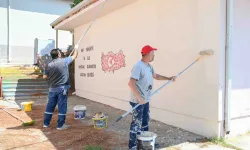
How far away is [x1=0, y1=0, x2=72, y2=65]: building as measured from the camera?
623 inches

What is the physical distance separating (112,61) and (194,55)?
357cm

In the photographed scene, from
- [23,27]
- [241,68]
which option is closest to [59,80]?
[241,68]

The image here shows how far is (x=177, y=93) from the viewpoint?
5.27 meters

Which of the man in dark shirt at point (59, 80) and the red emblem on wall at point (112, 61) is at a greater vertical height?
the red emblem on wall at point (112, 61)

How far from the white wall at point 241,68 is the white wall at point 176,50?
1.60 feet

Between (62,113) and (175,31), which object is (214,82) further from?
(62,113)

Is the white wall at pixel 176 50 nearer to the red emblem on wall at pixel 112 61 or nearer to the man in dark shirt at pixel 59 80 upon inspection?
the red emblem on wall at pixel 112 61

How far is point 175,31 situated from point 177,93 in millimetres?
1381

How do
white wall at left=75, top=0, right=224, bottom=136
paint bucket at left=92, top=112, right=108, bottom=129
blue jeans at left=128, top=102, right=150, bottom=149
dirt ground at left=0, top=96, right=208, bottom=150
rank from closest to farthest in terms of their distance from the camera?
blue jeans at left=128, top=102, right=150, bottom=149 < dirt ground at left=0, top=96, right=208, bottom=150 < white wall at left=75, top=0, right=224, bottom=136 < paint bucket at left=92, top=112, right=108, bottom=129

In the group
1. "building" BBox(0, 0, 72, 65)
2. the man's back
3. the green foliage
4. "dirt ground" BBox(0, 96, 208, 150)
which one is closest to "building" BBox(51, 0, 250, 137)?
the green foliage

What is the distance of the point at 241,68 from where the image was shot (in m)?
4.68

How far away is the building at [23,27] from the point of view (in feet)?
Answer: 52.0

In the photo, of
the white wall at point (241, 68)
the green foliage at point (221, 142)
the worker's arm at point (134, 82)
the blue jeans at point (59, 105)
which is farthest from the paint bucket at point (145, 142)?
the blue jeans at point (59, 105)

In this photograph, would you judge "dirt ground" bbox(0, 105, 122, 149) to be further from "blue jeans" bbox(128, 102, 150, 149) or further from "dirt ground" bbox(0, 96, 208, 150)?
"blue jeans" bbox(128, 102, 150, 149)
